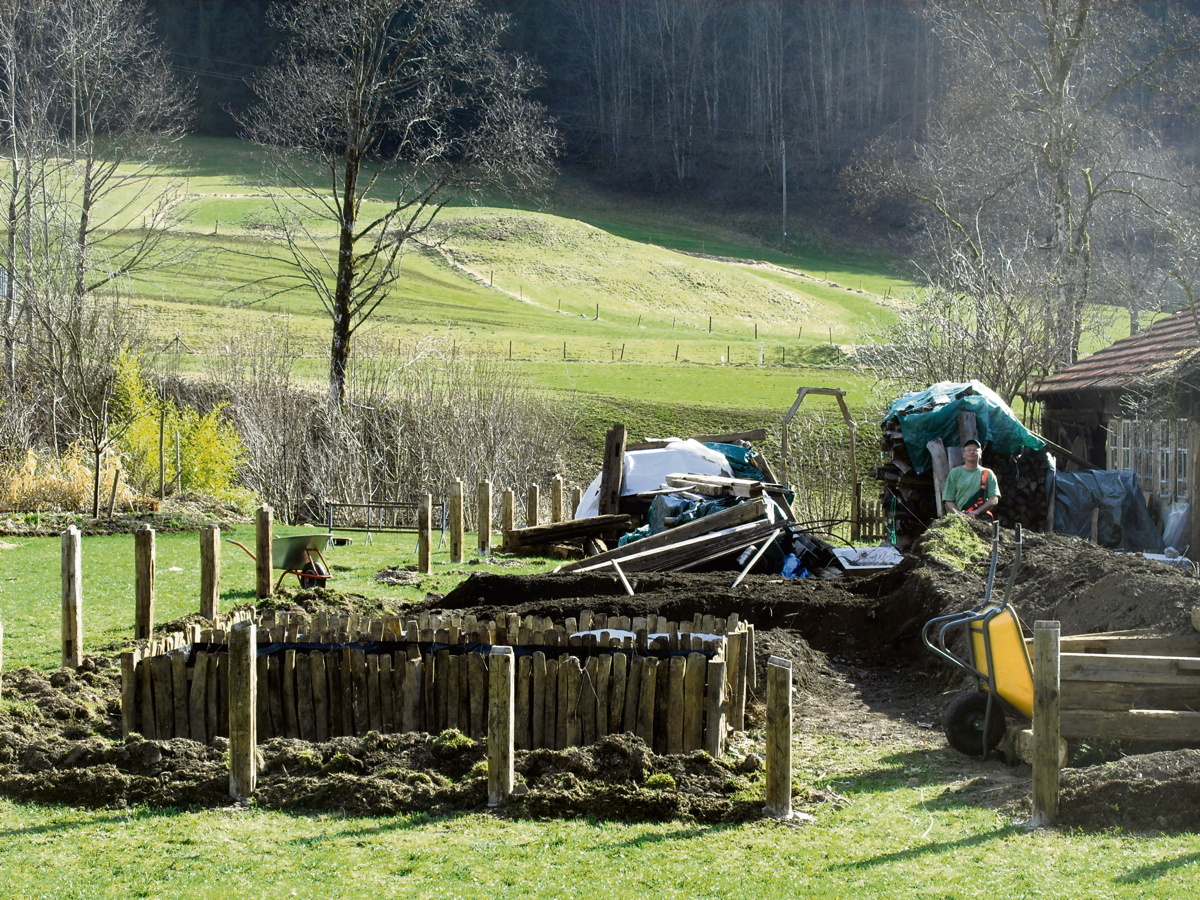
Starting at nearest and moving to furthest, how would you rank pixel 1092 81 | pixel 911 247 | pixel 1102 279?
pixel 1092 81
pixel 1102 279
pixel 911 247

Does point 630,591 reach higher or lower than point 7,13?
lower

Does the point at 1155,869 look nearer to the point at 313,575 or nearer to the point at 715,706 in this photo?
the point at 715,706

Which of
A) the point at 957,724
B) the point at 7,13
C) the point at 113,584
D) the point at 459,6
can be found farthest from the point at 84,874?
the point at 7,13

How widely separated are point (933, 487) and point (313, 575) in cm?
947

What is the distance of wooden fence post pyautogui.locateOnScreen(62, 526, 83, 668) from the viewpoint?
29.9 ft

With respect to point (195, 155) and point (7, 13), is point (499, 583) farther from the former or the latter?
point (195, 155)

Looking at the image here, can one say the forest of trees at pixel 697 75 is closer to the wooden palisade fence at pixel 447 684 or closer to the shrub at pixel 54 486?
the shrub at pixel 54 486

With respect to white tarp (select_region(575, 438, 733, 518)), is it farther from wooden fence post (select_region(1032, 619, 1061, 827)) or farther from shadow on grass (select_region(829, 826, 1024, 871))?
shadow on grass (select_region(829, 826, 1024, 871))

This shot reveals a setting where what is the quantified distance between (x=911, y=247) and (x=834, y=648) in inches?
3393

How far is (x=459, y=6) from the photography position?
2900 centimetres

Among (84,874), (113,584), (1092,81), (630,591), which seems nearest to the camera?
(84,874)

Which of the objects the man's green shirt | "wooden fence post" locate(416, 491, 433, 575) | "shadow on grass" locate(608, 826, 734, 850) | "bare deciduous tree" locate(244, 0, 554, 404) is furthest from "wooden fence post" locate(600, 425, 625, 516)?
"shadow on grass" locate(608, 826, 734, 850)

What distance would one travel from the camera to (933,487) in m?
17.3

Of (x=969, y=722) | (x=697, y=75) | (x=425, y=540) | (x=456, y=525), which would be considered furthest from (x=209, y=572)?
(x=697, y=75)
